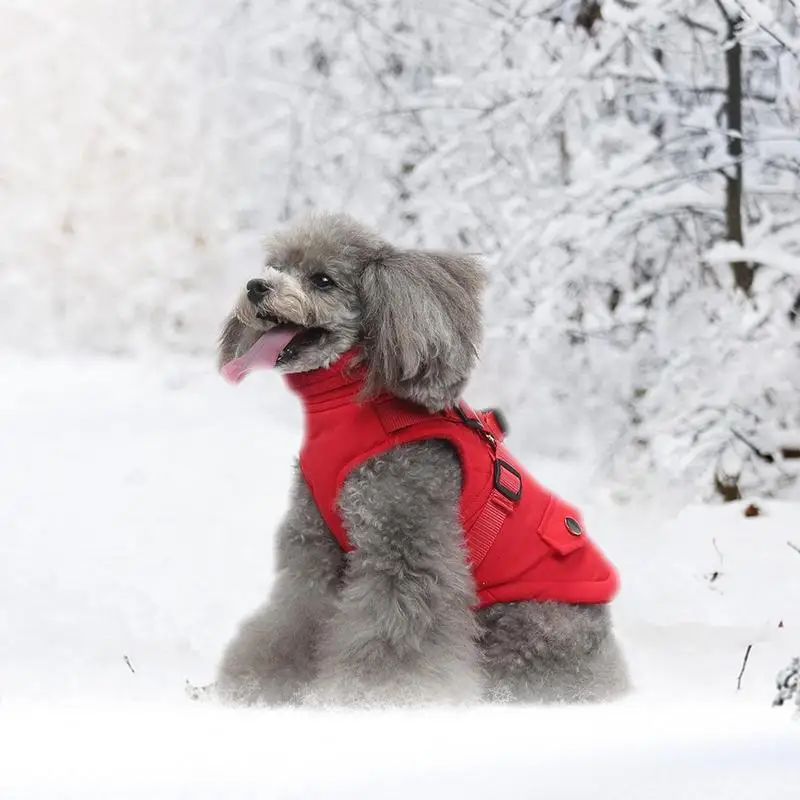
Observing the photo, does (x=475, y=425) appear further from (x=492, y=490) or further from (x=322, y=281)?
(x=322, y=281)

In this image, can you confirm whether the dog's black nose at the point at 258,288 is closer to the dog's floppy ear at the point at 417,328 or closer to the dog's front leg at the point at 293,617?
the dog's floppy ear at the point at 417,328

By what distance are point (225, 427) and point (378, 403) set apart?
4499mm

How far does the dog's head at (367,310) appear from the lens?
107 inches

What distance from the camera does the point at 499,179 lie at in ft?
21.5

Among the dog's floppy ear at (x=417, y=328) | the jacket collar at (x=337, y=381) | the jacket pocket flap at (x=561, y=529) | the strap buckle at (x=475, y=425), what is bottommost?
the jacket pocket flap at (x=561, y=529)

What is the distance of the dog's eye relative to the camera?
2820 mm

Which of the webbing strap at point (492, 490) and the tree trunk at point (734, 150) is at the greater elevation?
the tree trunk at point (734, 150)

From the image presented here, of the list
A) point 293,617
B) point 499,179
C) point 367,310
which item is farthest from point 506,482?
point 499,179

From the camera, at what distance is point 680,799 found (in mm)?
1750

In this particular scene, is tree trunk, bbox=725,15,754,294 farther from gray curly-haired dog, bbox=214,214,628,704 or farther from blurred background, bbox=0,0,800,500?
gray curly-haired dog, bbox=214,214,628,704

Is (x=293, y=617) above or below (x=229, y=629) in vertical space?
above

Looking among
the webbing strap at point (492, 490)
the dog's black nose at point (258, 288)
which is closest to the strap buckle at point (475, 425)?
the webbing strap at point (492, 490)

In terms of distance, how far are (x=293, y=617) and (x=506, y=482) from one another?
0.71 meters

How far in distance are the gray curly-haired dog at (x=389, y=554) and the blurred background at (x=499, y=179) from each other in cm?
188
